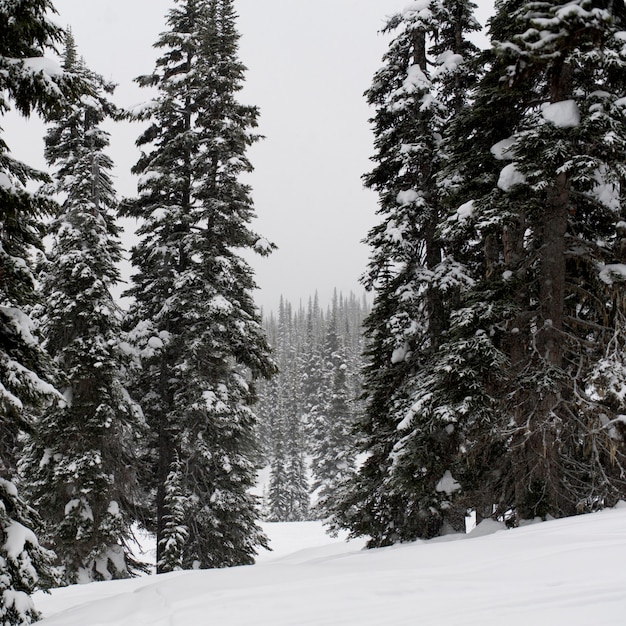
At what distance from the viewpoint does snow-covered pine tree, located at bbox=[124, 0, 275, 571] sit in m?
14.9

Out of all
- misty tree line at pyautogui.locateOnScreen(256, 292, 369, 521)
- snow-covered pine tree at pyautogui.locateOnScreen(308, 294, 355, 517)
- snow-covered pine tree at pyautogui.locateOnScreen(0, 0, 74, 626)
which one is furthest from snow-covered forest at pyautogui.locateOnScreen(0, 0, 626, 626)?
snow-covered pine tree at pyautogui.locateOnScreen(308, 294, 355, 517)

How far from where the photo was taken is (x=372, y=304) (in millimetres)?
14117

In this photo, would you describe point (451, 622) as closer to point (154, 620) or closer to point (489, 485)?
point (154, 620)

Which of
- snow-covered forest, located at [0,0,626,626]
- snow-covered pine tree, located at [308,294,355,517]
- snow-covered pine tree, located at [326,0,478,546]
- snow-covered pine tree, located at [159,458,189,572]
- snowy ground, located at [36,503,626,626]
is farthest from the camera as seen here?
snow-covered pine tree, located at [308,294,355,517]

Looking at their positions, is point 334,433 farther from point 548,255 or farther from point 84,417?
point 548,255

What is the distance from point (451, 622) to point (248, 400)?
43.1 feet

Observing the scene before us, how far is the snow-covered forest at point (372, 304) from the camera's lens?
7.56m

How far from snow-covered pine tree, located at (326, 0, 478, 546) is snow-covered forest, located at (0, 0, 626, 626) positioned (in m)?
0.06

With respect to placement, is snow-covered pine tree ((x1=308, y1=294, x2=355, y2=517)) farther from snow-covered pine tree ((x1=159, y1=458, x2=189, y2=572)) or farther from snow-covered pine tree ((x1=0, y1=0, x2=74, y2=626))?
snow-covered pine tree ((x1=0, y1=0, x2=74, y2=626))

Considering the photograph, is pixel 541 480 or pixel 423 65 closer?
pixel 541 480

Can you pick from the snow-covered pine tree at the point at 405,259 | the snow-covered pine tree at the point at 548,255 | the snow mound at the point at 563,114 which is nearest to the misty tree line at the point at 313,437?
the snow-covered pine tree at the point at 405,259

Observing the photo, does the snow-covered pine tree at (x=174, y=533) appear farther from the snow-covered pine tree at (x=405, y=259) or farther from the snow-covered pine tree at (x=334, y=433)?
the snow-covered pine tree at (x=334, y=433)

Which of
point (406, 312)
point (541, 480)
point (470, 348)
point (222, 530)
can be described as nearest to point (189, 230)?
point (406, 312)

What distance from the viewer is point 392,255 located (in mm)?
12141
